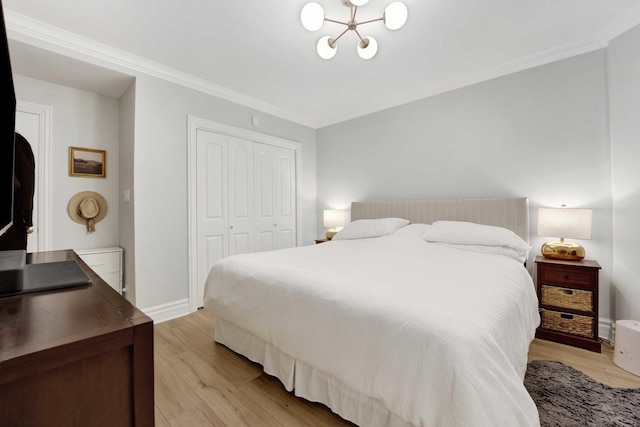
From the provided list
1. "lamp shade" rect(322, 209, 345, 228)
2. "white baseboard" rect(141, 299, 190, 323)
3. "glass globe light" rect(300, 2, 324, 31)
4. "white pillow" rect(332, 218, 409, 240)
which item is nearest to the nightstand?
"white pillow" rect(332, 218, 409, 240)

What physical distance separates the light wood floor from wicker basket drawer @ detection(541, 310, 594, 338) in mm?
131

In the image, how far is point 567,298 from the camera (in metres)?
2.18

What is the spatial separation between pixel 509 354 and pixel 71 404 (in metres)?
1.43

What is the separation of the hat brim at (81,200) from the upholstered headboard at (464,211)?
9.96ft

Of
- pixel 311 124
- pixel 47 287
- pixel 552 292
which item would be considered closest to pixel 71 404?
pixel 47 287

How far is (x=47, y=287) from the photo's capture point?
743 mm

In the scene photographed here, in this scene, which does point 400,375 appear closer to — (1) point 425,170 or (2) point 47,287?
(2) point 47,287

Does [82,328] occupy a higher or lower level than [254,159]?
lower

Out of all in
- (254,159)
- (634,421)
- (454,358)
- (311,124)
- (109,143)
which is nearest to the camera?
(454,358)

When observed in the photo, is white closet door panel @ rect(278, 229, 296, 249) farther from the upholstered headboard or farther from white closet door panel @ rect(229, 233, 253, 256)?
the upholstered headboard

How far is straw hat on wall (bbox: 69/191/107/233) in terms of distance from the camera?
274 centimetres

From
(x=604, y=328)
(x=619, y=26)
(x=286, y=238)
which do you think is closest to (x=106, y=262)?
(x=286, y=238)

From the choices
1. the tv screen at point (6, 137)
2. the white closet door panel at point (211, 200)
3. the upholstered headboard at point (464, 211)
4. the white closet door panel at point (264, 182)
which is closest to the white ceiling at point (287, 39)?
the white closet door panel at point (211, 200)

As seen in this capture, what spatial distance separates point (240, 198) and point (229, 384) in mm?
2191
